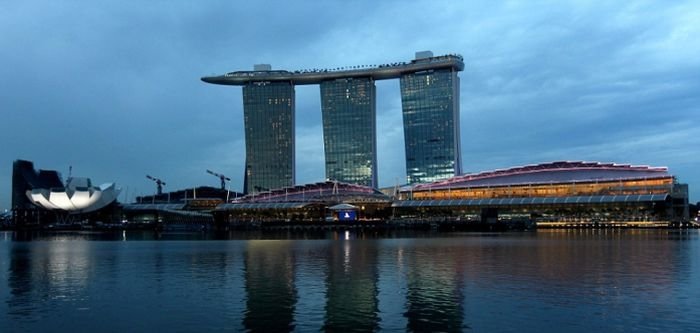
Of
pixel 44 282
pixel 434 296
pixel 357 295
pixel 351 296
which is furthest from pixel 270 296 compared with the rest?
pixel 44 282

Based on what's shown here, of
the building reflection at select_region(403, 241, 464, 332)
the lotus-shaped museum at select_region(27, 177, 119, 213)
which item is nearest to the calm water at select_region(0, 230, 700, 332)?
the building reflection at select_region(403, 241, 464, 332)

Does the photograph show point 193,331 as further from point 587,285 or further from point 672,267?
point 672,267

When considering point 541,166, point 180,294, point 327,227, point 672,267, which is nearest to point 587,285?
point 672,267

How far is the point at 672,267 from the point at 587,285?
13834mm

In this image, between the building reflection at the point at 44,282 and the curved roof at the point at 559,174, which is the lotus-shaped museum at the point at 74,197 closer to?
the curved roof at the point at 559,174

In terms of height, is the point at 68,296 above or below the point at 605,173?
below

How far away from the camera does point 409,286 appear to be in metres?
38.0

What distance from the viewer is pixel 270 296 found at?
34.6 metres

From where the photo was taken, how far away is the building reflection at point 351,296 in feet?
88.1

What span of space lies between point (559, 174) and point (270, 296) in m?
160

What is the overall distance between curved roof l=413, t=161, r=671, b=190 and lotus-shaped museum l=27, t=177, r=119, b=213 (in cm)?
9689

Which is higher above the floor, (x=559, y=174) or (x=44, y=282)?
(x=559, y=174)

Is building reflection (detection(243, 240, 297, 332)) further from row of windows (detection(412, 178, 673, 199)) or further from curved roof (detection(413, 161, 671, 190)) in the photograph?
curved roof (detection(413, 161, 671, 190))

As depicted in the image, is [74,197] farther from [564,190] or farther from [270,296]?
[270,296]
